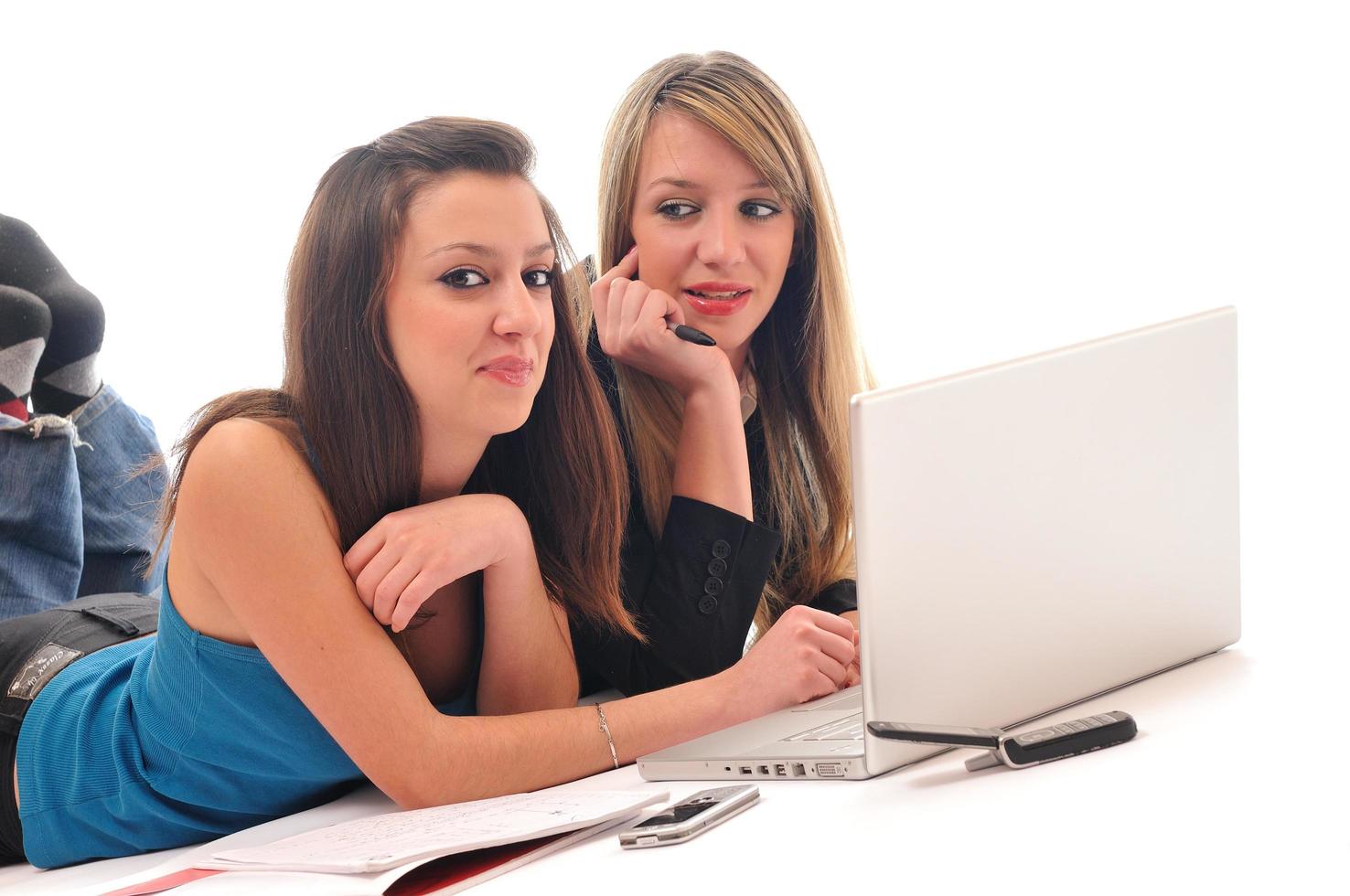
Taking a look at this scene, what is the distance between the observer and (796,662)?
4.26ft

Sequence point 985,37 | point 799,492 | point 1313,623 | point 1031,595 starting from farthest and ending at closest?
point 985,37, point 799,492, point 1313,623, point 1031,595

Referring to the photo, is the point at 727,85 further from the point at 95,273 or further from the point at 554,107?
the point at 95,273

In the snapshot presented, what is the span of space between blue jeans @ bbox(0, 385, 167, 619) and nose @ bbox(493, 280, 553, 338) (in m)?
Answer: 0.71

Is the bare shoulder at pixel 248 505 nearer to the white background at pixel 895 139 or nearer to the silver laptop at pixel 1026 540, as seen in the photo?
the silver laptop at pixel 1026 540

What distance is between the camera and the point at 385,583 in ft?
3.84

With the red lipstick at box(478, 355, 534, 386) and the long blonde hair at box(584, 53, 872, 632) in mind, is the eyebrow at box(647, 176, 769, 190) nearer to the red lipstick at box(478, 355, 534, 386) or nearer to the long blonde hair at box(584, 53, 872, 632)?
the long blonde hair at box(584, 53, 872, 632)

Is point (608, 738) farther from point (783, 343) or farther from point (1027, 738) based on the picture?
point (783, 343)

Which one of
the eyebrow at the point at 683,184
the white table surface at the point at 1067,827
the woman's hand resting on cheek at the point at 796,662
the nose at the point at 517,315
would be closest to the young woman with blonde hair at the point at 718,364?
the eyebrow at the point at 683,184

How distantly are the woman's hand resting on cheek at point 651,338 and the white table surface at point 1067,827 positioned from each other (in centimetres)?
61

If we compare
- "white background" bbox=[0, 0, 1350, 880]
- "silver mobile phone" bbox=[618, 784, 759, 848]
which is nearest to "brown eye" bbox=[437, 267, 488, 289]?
"silver mobile phone" bbox=[618, 784, 759, 848]

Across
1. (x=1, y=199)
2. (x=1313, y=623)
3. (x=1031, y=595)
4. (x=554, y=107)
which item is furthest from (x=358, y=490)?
(x=1, y=199)

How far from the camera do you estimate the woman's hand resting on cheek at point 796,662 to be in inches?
51.1

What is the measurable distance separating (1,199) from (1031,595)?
2.69 metres

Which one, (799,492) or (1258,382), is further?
(1258,382)
